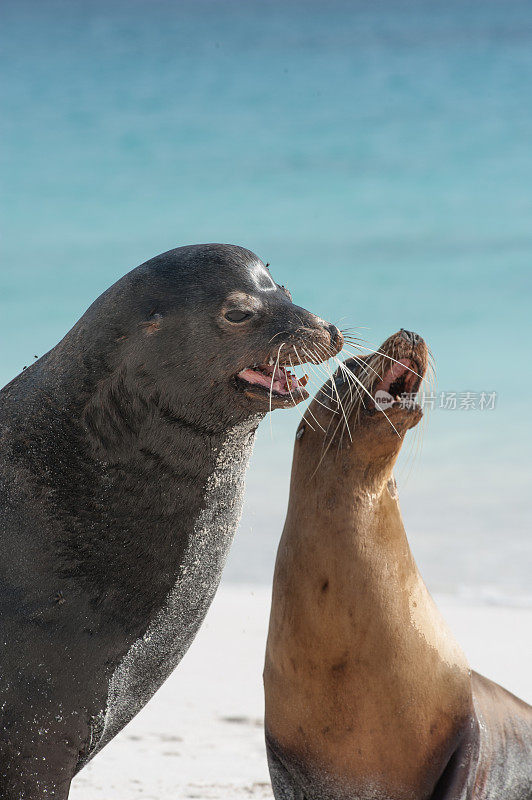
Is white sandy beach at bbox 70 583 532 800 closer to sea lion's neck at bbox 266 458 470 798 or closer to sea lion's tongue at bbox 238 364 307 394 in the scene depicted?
sea lion's neck at bbox 266 458 470 798

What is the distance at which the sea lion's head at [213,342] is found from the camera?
9.84 feet

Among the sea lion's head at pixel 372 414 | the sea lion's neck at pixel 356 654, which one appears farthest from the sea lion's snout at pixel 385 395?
the sea lion's neck at pixel 356 654

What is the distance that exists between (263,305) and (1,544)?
3.89 feet

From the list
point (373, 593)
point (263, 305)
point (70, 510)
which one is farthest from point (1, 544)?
point (373, 593)

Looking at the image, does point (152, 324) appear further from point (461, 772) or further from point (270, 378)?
point (461, 772)

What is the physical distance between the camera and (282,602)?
151 inches

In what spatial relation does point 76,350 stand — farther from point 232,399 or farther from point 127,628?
point 127,628

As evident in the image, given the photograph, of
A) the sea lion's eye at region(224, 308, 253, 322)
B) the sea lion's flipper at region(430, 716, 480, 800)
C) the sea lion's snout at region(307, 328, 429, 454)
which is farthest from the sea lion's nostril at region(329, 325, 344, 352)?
the sea lion's flipper at region(430, 716, 480, 800)

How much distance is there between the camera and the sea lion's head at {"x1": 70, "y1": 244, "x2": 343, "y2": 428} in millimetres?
3000

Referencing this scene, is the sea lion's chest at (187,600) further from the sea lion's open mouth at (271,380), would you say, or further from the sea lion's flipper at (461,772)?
the sea lion's flipper at (461,772)

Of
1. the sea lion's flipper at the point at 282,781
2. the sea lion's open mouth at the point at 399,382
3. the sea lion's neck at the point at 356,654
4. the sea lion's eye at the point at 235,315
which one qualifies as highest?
the sea lion's eye at the point at 235,315

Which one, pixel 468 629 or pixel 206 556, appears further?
pixel 468 629

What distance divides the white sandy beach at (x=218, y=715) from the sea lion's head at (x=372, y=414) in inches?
85.3

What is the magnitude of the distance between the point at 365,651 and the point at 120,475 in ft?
4.35
